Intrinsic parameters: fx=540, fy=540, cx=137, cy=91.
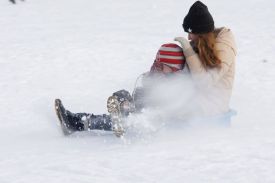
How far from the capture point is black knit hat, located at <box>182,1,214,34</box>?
5.23m

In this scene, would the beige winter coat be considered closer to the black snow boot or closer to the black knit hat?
the black knit hat

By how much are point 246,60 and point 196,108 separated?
4192 mm

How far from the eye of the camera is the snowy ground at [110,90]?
4133mm

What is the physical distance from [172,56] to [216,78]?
50cm

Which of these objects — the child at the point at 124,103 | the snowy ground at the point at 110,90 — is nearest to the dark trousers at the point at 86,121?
the child at the point at 124,103

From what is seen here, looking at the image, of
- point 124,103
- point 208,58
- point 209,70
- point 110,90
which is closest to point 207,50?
point 208,58

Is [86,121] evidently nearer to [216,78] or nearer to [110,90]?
[216,78]

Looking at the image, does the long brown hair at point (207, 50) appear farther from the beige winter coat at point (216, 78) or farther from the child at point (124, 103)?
the child at point (124, 103)

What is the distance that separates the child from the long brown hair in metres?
0.19

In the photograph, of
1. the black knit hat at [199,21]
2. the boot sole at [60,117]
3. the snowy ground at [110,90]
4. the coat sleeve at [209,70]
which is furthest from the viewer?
the boot sole at [60,117]

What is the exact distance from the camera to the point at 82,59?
32.0ft

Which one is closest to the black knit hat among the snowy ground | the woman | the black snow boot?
the woman

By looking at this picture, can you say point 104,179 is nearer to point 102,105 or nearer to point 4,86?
point 102,105

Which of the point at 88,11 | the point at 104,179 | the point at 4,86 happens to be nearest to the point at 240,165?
the point at 104,179
